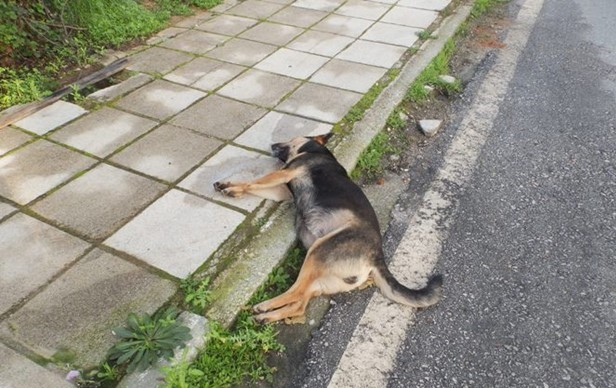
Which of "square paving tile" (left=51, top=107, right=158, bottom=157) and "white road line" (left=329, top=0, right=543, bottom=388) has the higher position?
"square paving tile" (left=51, top=107, right=158, bottom=157)

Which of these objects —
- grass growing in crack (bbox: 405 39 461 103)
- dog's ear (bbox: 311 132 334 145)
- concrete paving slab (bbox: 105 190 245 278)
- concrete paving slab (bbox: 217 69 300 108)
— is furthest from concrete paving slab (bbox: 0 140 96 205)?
grass growing in crack (bbox: 405 39 461 103)

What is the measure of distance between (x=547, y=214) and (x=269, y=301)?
7.23 ft

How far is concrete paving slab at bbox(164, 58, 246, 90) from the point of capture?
15.9 feet

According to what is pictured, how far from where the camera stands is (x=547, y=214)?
3484mm

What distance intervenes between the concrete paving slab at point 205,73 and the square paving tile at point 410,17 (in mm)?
2472

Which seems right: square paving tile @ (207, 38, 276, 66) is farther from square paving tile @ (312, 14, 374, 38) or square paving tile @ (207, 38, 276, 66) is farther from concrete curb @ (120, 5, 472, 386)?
concrete curb @ (120, 5, 472, 386)

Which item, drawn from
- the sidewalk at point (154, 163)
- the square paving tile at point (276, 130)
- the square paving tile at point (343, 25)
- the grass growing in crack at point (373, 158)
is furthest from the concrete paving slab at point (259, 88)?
the square paving tile at point (343, 25)

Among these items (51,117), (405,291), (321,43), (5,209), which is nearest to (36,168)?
(5,209)

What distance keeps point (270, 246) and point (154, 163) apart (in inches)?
51.5

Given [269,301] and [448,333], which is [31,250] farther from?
[448,333]

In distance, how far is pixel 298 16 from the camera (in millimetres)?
6438

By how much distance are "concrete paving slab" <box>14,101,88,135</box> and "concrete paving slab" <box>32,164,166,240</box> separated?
33.9 inches

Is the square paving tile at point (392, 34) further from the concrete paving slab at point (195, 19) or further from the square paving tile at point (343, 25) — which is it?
the concrete paving slab at point (195, 19)

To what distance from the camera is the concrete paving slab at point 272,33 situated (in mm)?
5742
